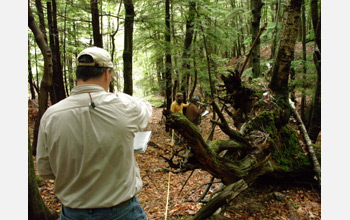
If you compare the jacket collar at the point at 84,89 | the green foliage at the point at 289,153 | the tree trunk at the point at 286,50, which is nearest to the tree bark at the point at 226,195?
the green foliage at the point at 289,153

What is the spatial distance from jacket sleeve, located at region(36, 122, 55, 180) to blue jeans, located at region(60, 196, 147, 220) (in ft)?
1.07

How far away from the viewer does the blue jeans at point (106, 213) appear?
66.3 inches

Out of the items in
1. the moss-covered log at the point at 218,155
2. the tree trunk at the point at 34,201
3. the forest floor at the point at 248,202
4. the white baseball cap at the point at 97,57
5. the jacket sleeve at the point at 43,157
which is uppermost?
the white baseball cap at the point at 97,57

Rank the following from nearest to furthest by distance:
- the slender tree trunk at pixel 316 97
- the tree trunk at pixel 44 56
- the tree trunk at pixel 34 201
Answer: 1. the tree trunk at pixel 34 201
2. the tree trunk at pixel 44 56
3. the slender tree trunk at pixel 316 97

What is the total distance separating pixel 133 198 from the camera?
190cm

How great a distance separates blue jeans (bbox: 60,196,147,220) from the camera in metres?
1.68

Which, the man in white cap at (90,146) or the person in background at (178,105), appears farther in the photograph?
the person in background at (178,105)

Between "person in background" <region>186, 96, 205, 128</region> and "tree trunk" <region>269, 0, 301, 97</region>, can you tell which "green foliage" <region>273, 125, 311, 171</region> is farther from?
"person in background" <region>186, 96, 205, 128</region>

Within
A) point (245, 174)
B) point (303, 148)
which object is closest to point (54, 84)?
point (245, 174)

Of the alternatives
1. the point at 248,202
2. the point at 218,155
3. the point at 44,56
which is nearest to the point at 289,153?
the point at 248,202

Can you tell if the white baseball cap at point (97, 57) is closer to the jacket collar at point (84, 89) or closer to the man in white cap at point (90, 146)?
the man in white cap at point (90, 146)

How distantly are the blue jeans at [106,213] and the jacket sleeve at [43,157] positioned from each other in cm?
33

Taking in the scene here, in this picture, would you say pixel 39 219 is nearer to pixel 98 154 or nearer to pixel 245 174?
pixel 98 154

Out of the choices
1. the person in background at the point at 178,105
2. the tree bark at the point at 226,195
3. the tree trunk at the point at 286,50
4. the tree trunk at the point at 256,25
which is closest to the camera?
the tree bark at the point at 226,195
